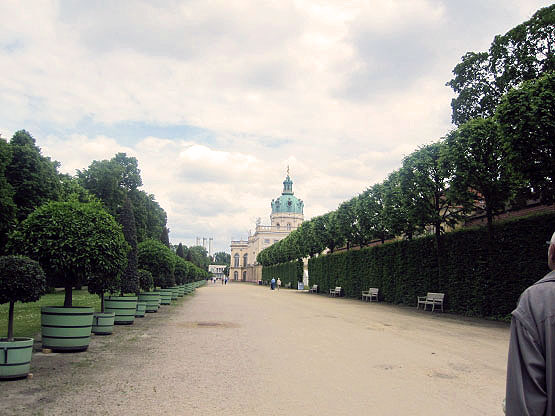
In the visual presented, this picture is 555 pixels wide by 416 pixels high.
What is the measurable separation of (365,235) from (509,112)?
62.7ft

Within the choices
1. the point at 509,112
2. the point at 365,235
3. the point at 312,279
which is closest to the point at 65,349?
the point at 509,112

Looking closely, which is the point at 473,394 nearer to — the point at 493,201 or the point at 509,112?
the point at 509,112

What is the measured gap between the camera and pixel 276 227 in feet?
463

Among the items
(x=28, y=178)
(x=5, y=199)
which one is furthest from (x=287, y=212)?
(x=5, y=199)

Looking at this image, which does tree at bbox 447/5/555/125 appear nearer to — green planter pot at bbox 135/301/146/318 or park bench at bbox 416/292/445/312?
park bench at bbox 416/292/445/312

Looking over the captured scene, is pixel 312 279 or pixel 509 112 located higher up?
pixel 509 112

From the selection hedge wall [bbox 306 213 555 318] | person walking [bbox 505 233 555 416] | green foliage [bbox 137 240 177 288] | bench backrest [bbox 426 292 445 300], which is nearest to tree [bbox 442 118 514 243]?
hedge wall [bbox 306 213 555 318]

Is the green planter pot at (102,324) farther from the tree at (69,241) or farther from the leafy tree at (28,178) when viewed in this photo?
the leafy tree at (28,178)

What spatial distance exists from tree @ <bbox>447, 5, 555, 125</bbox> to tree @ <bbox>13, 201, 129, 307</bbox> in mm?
19327

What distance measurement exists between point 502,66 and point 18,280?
83.2 feet

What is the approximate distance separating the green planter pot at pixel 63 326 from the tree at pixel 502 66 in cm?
2050

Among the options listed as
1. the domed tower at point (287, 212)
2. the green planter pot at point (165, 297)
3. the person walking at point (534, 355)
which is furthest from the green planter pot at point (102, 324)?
the domed tower at point (287, 212)

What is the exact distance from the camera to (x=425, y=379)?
24.0 feet

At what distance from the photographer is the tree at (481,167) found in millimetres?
17375
